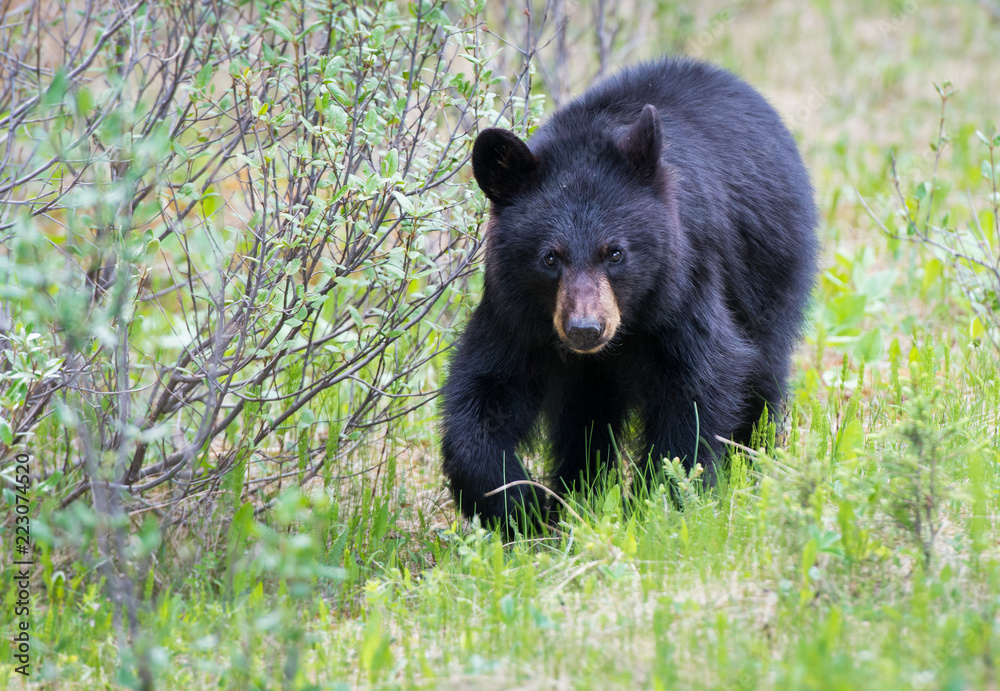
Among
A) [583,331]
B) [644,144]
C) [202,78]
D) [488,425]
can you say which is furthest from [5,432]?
[644,144]

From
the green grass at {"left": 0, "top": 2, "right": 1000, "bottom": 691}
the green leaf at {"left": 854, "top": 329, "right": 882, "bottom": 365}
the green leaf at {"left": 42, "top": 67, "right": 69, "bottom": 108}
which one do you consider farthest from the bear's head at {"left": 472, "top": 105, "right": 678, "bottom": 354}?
the green leaf at {"left": 854, "top": 329, "right": 882, "bottom": 365}

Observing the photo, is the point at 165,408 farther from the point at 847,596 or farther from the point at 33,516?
the point at 847,596

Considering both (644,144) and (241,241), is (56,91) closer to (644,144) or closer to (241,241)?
(241,241)

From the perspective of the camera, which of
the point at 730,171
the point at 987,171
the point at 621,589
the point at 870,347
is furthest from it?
the point at 870,347

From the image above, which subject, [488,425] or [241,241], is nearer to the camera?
[488,425]

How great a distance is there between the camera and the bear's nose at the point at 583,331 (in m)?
3.29

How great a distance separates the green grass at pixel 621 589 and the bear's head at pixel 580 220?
2.40 ft

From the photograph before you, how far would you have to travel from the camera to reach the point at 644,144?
353cm

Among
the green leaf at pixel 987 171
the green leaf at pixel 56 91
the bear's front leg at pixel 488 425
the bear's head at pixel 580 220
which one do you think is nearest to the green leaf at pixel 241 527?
the bear's front leg at pixel 488 425

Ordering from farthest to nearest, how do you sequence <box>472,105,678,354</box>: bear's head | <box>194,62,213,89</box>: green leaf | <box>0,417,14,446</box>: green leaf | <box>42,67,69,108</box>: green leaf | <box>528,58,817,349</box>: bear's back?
<box>528,58,817,349</box>: bear's back → <box>194,62,213,89</box>: green leaf → <box>472,105,678,354</box>: bear's head → <box>0,417,14,446</box>: green leaf → <box>42,67,69,108</box>: green leaf

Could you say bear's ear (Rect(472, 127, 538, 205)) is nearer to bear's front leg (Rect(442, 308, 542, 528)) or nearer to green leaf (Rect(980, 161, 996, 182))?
bear's front leg (Rect(442, 308, 542, 528))

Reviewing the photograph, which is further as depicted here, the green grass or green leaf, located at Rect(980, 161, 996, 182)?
green leaf, located at Rect(980, 161, 996, 182)

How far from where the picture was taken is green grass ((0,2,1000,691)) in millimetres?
2375

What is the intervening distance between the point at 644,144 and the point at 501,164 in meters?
0.52
